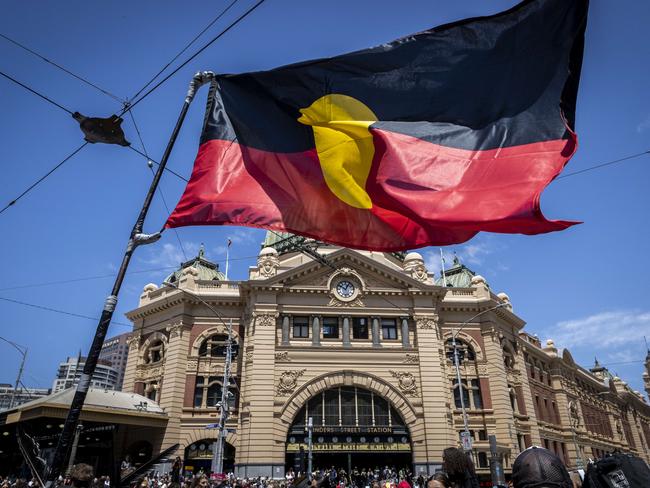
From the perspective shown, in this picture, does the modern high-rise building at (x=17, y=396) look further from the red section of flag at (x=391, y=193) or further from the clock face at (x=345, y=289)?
the red section of flag at (x=391, y=193)

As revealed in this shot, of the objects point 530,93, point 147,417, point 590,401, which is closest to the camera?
point 530,93

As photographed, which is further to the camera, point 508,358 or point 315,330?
point 508,358

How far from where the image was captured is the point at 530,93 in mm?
8594

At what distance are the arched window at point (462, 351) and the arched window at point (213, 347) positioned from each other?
63.9ft

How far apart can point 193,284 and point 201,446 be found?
13248mm

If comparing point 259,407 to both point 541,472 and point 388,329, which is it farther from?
point 541,472

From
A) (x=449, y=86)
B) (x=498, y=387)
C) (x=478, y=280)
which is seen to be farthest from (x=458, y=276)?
(x=449, y=86)

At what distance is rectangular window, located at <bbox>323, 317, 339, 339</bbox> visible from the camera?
4212 centimetres

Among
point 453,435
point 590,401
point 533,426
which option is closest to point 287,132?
point 453,435

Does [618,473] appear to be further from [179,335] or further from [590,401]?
[590,401]

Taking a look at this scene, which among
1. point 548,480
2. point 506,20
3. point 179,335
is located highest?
point 179,335

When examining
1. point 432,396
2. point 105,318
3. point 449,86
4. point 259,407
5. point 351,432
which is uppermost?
point 449,86

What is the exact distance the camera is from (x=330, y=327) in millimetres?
42406

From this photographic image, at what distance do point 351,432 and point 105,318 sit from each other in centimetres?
3461
